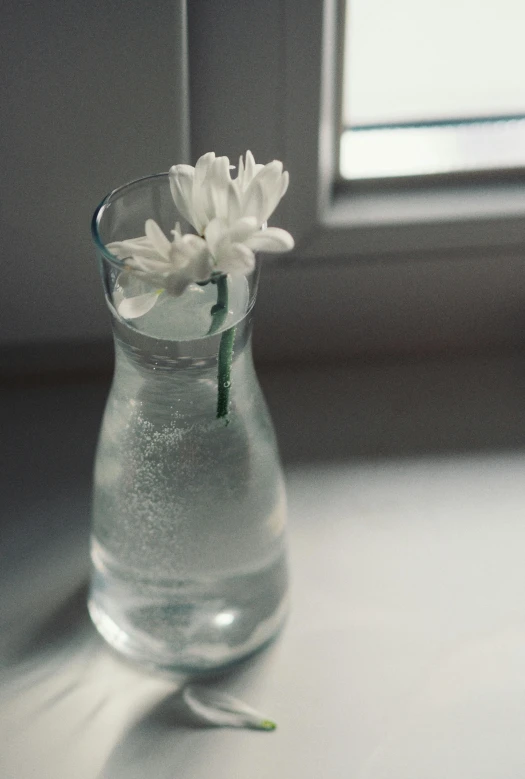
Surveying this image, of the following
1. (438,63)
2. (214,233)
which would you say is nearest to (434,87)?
(438,63)

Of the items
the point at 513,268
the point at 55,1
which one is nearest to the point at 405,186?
the point at 513,268

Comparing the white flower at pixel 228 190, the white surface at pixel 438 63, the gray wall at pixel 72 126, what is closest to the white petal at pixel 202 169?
the white flower at pixel 228 190

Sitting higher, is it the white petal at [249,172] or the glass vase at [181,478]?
the white petal at [249,172]

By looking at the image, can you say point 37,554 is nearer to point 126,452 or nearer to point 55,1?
point 126,452

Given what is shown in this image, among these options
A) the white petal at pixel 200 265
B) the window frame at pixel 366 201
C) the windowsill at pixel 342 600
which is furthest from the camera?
the window frame at pixel 366 201

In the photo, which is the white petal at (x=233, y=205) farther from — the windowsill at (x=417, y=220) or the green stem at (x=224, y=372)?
the windowsill at (x=417, y=220)

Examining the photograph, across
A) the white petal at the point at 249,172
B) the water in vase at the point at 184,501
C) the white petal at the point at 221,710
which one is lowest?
the white petal at the point at 221,710

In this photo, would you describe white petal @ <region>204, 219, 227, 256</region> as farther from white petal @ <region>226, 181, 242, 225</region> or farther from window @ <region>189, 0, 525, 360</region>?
window @ <region>189, 0, 525, 360</region>

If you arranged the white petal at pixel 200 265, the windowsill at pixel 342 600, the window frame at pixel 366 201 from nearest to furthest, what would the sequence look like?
the white petal at pixel 200 265 < the windowsill at pixel 342 600 < the window frame at pixel 366 201
